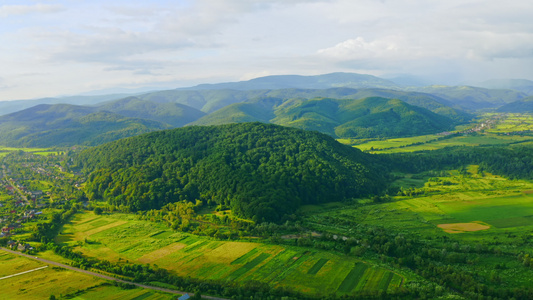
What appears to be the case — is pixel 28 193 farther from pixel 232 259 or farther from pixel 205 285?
pixel 205 285

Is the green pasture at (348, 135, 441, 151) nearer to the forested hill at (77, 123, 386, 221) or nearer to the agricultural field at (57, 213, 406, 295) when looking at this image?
the forested hill at (77, 123, 386, 221)

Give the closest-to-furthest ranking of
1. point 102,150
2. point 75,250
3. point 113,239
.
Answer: point 75,250 < point 113,239 < point 102,150

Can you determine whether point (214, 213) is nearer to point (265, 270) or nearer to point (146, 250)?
point (146, 250)

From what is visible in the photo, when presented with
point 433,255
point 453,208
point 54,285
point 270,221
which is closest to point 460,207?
point 453,208

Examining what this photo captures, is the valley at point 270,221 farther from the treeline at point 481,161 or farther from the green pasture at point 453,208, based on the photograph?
the treeline at point 481,161

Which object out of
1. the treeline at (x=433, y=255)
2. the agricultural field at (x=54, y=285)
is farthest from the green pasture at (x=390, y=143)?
the agricultural field at (x=54, y=285)

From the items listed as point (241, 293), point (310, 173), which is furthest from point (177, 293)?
point (310, 173)

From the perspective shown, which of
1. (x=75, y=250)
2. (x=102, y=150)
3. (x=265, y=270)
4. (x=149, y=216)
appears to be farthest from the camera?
(x=102, y=150)
